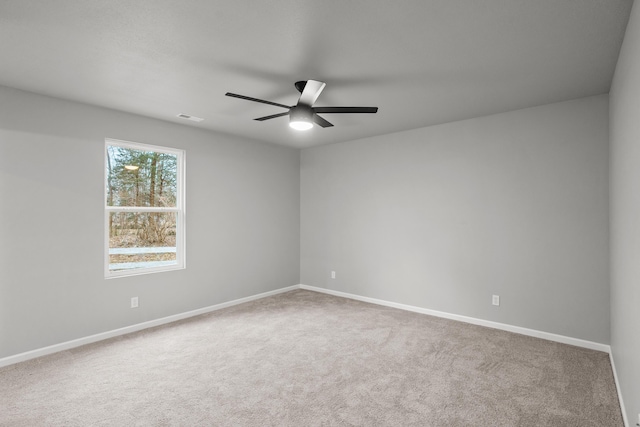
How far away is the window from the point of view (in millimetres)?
3953

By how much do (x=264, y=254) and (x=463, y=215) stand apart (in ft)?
10.1

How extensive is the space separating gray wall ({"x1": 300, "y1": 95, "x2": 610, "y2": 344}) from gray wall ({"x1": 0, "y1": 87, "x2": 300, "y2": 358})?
1712 millimetres

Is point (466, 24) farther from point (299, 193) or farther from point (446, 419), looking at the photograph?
point (299, 193)

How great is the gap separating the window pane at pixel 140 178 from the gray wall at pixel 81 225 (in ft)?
0.53

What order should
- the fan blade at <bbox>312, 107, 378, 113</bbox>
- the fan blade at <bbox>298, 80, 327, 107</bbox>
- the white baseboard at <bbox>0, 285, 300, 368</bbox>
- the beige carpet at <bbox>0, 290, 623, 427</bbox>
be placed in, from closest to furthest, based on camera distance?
1. the beige carpet at <bbox>0, 290, 623, 427</bbox>
2. the fan blade at <bbox>298, 80, 327, 107</bbox>
3. the fan blade at <bbox>312, 107, 378, 113</bbox>
4. the white baseboard at <bbox>0, 285, 300, 368</bbox>

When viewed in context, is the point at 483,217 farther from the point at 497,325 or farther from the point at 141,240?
the point at 141,240

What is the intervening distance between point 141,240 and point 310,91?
2.84m

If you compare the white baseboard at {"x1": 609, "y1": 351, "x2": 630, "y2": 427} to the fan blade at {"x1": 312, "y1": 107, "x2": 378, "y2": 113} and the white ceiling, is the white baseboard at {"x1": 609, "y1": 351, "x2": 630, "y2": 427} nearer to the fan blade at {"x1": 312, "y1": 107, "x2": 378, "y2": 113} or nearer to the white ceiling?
the white ceiling

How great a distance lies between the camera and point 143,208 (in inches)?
165

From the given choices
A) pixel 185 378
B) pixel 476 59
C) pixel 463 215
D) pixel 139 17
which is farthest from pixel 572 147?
pixel 185 378

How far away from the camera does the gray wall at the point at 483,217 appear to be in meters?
3.48

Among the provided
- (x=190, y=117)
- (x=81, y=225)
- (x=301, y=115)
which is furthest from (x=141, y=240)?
(x=301, y=115)

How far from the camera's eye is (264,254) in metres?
5.62

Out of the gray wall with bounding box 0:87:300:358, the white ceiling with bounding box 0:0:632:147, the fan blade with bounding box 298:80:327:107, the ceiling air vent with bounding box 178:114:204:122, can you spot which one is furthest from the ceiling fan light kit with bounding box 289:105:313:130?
the gray wall with bounding box 0:87:300:358
